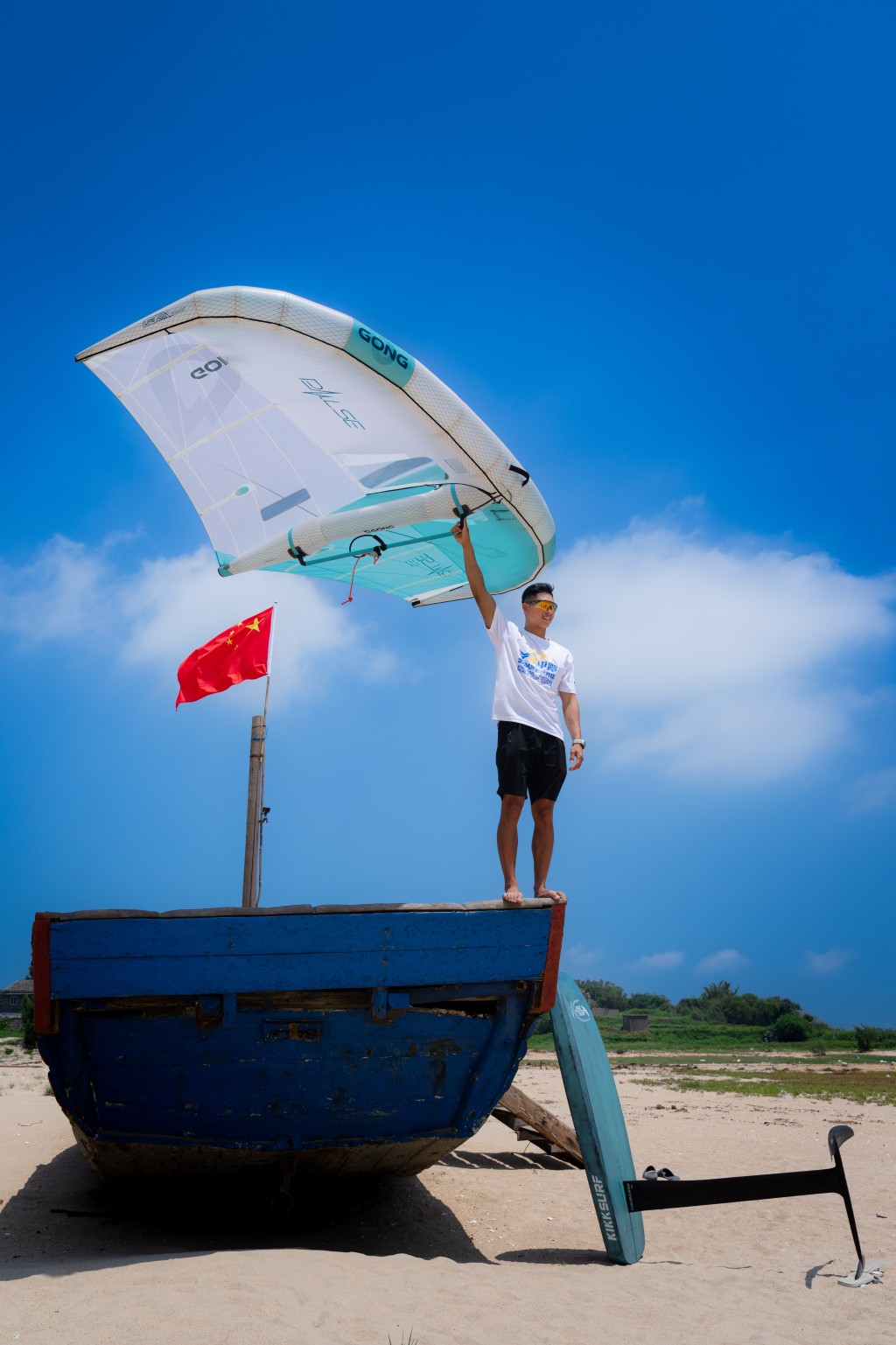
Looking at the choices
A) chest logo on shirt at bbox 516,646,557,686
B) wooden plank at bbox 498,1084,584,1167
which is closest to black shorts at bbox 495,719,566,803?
chest logo on shirt at bbox 516,646,557,686

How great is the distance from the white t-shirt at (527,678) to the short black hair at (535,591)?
0.24m

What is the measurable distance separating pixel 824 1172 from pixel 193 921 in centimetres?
357

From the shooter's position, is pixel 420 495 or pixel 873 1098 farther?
pixel 873 1098

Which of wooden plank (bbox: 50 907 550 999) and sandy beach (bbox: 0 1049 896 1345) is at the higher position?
wooden plank (bbox: 50 907 550 999)

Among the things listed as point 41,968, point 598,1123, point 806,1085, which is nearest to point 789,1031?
point 806,1085

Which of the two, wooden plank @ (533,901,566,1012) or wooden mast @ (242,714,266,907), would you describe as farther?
wooden mast @ (242,714,266,907)

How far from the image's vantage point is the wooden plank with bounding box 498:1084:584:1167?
320 inches

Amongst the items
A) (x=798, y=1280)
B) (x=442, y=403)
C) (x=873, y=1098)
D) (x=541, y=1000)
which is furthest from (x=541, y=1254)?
(x=873, y=1098)

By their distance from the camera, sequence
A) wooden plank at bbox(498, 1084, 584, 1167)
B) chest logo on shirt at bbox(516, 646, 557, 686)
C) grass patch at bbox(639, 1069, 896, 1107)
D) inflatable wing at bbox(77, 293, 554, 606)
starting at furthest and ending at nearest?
grass patch at bbox(639, 1069, 896, 1107) < wooden plank at bbox(498, 1084, 584, 1167) < inflatable wing at bbox(77, 293, 554, 606) < chest logo on shirt at bbox(516, 646, 557, 686)

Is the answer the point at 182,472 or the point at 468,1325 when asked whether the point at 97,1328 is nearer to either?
the point at 468,1325

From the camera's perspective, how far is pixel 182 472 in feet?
23.9

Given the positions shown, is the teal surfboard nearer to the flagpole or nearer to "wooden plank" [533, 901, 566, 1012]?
"wooden plank" [533, 901, 566, 1012]

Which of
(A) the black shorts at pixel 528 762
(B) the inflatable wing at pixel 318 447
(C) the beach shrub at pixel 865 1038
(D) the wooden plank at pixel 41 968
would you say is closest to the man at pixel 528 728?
(A) the black shorts at pixel 528 762

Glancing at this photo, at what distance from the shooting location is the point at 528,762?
17.1ft
